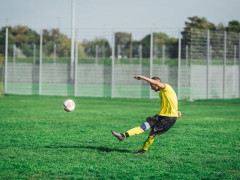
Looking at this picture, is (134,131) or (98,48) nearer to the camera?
(134,131)

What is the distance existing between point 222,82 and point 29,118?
49.8 ft

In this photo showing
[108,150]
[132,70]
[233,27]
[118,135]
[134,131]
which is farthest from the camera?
[233,27]

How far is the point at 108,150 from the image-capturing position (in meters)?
8.43

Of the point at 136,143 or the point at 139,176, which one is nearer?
the point at 139,176

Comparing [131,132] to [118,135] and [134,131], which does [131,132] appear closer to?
[134,131]

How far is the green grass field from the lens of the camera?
255 inches

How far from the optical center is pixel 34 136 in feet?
33.1

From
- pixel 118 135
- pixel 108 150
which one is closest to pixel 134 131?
pixel 118 135

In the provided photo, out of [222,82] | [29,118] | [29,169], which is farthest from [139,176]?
[222,82]

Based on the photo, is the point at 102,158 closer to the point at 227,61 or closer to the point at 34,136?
the point at 34,136

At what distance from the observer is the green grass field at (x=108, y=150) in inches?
255

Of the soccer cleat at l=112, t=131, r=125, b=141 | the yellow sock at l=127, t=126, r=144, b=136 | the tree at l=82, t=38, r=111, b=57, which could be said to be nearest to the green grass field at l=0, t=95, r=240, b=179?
the soccer cleat at l=112, t=131, r=125, b=141

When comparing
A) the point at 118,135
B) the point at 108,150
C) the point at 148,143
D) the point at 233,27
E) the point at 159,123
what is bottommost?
the point at 108,150

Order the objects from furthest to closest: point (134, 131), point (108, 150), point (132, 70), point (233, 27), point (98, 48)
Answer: point (233, 27) → point (98, 48) → point (132, 70) → point (108, 150) → point (134, 131)
